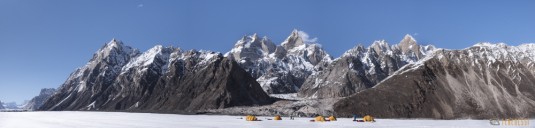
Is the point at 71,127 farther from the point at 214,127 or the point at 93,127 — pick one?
the point at 214,127

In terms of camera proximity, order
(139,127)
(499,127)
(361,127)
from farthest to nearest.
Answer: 1. (499,127)
2. (361,127)
3. (139,127)

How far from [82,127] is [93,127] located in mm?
2700

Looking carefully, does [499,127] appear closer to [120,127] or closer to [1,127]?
[120,127]

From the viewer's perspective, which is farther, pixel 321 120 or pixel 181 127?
pixel 321 120

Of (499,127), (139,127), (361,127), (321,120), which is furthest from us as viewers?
(321,120)

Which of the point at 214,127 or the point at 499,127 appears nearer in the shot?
the point at 214,127

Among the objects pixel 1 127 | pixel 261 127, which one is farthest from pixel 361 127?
pixel 1 127

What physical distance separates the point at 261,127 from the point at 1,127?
52.0m

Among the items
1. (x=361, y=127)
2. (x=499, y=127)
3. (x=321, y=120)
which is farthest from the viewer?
(x=321, y=120)

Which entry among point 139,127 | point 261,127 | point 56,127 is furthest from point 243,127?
point 56,127

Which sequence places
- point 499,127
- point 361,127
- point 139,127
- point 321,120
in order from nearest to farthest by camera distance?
1. point 139,127
2. point 361,127
3. point 499,127
4. point 321,120

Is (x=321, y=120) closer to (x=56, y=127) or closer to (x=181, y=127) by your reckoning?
(x=181, y=127)

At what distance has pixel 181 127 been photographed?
100m

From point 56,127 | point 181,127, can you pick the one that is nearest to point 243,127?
point 181,127
